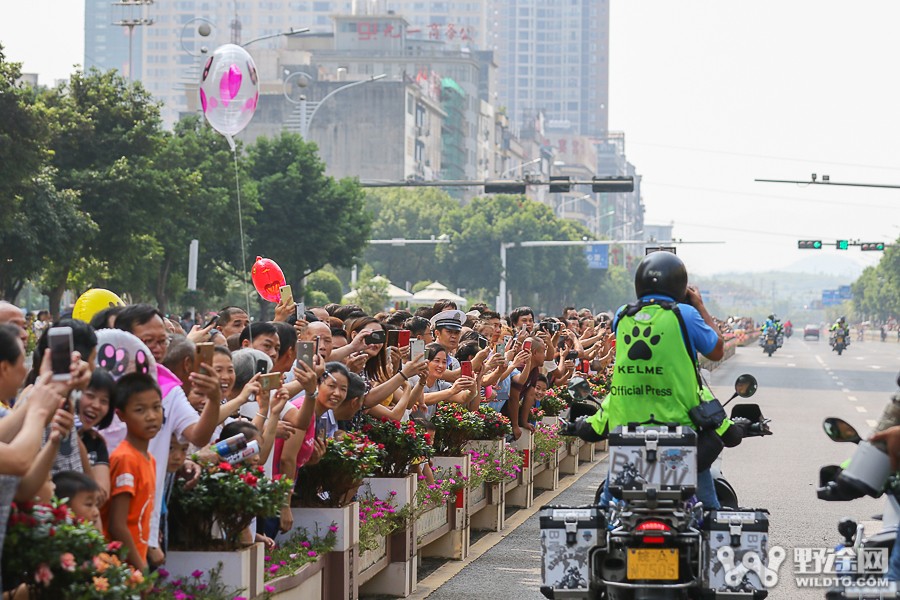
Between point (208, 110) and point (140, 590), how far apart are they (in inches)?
500

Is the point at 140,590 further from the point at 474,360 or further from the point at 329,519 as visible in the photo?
the point at 474,360

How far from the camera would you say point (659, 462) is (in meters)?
7.54

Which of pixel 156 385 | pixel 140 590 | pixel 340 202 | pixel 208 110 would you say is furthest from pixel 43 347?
pixel 340 202

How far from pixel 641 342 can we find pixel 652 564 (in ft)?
3.60

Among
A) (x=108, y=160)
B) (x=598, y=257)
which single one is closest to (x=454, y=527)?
(x=108, y=160)

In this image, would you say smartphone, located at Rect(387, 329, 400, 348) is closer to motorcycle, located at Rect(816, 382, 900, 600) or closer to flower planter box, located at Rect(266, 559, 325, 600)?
flower planter box, located at Rect(266, 559, 325, 600)

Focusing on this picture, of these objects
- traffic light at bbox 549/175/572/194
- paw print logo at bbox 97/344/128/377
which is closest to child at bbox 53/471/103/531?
paw print logo at bbox 97/344/128/377

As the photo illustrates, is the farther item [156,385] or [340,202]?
[340,202]

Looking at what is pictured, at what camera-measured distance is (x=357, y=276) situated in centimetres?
9569

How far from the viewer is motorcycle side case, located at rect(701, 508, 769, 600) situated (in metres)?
7.65

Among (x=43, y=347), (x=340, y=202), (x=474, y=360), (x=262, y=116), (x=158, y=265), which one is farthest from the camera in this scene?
(x=262, y=116)

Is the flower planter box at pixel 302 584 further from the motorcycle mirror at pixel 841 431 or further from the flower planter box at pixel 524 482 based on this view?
the flower planter box at pixel 524 482

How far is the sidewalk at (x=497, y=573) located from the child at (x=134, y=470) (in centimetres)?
404

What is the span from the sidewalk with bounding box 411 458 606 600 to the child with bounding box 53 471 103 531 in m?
4.66
